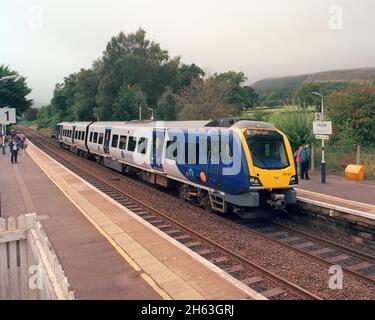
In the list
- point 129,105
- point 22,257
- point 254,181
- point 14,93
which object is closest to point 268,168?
point 254,181

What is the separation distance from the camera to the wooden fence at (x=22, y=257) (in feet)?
18.8

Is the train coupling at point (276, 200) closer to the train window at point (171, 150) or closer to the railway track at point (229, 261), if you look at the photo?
the railway track at point (229, 261)

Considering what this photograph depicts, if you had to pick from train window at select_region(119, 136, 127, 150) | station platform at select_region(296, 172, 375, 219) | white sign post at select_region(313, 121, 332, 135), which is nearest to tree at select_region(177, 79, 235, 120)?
train window at select_region(119, 136, 127, 150)

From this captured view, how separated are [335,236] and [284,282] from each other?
478cm

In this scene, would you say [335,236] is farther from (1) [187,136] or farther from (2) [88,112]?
(2) [88,112]

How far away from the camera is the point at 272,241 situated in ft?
33.6

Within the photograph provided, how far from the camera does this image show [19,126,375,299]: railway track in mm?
7555

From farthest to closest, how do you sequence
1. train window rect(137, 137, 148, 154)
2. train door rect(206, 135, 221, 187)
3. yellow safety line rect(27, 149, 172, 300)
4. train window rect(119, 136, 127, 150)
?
train window rect(119, 136, 127, 150)
train window rect(137, 137, 148, 154)
train door rect(206, 135, 221, 187)
yellow safety line rect(27, 149, 172, 300)

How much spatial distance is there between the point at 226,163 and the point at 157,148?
5207 millimetres

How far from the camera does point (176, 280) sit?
22.9 ft

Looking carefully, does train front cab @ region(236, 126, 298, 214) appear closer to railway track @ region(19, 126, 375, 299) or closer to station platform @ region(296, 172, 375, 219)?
railway track @ region(19, 126, 375, 299)

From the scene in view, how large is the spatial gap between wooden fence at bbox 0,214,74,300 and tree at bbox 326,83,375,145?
24988mm

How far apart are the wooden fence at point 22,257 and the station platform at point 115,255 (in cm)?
87

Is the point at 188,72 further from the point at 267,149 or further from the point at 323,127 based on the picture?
the point at 267,149
